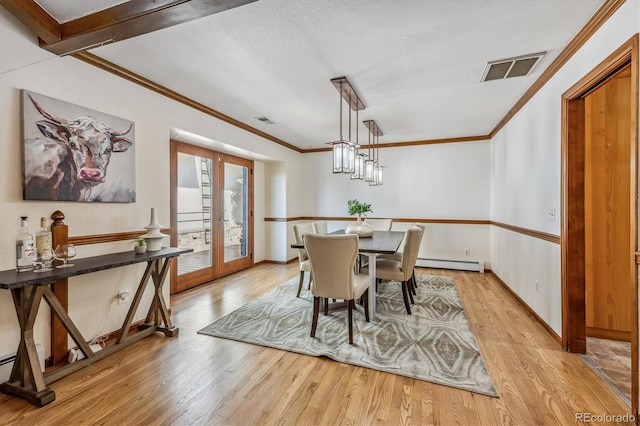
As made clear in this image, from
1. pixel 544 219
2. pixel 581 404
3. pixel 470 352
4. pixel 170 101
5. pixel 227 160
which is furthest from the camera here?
pixel 227 160

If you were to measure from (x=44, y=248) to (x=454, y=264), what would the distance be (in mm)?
5313

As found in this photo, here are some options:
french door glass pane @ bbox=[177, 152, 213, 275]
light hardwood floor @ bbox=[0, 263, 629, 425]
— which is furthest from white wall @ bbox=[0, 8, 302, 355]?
french door glass pane @ bbox=[177, 152, 213, 275]

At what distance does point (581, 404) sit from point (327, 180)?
503 centimetres

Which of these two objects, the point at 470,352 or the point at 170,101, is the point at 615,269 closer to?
the point at 470,352

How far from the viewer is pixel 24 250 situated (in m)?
1.87

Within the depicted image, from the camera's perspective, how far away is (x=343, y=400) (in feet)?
5.73

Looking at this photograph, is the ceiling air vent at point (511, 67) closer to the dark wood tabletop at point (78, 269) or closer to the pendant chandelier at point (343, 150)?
the pendant chandelier at point (343, 150)

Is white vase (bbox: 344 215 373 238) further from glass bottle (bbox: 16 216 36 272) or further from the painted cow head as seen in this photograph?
glass bottle (bbox: 16 216 36 272)

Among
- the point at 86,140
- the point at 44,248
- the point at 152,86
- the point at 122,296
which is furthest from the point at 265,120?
the point at 44,248

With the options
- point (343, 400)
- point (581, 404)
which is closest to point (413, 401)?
point (343, 400)

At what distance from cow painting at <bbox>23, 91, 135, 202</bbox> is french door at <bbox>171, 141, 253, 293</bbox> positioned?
1.18 meters

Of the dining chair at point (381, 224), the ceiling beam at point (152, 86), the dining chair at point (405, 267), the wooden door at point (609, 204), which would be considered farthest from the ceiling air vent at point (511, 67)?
the ceiling beam at point (152, 86)

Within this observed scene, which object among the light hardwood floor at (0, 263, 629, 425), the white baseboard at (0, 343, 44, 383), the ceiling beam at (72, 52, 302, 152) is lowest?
the light hardwood floor at (0, 263, 629, 425)

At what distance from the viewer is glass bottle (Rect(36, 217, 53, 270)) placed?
1.94 meters
